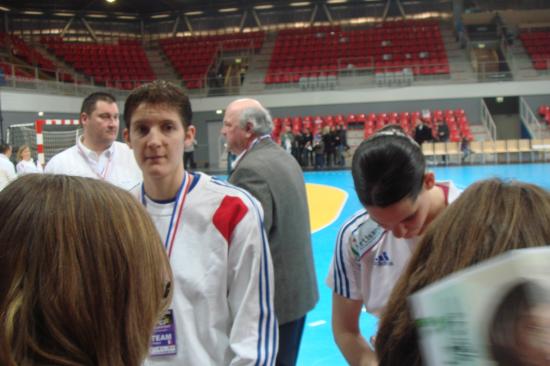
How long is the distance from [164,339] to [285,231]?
121cm

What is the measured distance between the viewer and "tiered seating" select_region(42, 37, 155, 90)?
2770 centimetres

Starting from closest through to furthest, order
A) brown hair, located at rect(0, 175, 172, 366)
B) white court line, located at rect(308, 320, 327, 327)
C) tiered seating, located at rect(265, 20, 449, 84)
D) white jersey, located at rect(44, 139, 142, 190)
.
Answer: brown hair, located at rect(0, 175, 172, 366)
white jersey, located at rect(44, 139, 142, 190)
white court line, located at rect(308, 320, 327, 327)
tiered seating, located at rect(265, 20, 449, 84)

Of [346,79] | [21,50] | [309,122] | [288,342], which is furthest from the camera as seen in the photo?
[346,79]

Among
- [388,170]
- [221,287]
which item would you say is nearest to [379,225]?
[388,170]

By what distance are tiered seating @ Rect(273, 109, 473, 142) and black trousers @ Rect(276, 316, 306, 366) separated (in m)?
20.6

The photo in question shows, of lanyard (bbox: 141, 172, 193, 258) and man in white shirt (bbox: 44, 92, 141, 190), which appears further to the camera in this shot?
man in white shirt (bbox: 44, 92, 141, 190)

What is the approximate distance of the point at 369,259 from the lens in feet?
6.59

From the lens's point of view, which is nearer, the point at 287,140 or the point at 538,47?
the point at 287,140

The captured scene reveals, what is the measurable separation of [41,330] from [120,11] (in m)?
34.1

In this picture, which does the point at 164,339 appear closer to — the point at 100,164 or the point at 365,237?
the point at 365,237

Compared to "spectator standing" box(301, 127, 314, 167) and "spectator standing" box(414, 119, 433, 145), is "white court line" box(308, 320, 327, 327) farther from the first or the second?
"spectator standing" box(301, 127, 314, 167)

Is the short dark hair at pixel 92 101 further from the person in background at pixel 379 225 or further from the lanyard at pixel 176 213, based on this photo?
the person in background at pixel 379 225

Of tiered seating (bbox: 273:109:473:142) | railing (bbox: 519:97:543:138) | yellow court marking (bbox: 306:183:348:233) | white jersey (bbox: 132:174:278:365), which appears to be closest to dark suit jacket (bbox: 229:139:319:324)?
white jersey (bbox: 132:174:278:365)

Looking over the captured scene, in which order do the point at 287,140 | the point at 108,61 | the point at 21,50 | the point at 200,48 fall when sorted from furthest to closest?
the point at 200,48
the point at 108,61
the point at 21,50
the point at 287,140
